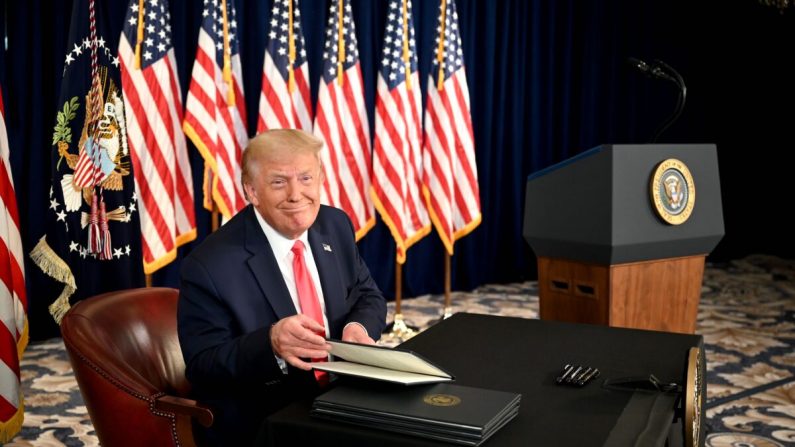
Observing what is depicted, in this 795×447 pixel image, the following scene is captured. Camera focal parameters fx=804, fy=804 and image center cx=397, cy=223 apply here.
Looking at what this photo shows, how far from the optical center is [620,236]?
3.55 meters

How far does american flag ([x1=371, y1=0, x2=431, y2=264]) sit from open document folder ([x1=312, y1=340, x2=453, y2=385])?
412cm

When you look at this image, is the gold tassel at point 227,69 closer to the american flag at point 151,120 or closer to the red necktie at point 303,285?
the american flag at point 151,120

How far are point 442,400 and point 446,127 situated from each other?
465cm

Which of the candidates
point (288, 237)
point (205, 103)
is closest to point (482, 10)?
point (205, 103)

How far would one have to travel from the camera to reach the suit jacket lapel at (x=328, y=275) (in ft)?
7.43

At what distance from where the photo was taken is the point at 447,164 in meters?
6.07

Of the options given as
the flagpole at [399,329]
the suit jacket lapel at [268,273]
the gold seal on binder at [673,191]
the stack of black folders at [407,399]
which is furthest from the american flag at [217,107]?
the stack of black folders at [407,399]

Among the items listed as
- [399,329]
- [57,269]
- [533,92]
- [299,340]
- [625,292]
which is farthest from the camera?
[533,92]

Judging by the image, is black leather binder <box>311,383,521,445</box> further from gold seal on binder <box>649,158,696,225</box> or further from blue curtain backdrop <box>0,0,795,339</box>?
blue curtain backdrop <box>0,0,795,339</box>

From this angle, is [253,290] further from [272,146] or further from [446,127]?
[446,127]

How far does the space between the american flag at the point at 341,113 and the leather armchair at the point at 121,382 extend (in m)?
3.34

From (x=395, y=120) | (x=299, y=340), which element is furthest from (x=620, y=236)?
(x=395, y=120)

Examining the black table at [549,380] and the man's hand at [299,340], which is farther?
the man's hand at [299,340]

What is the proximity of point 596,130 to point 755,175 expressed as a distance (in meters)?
2.59
